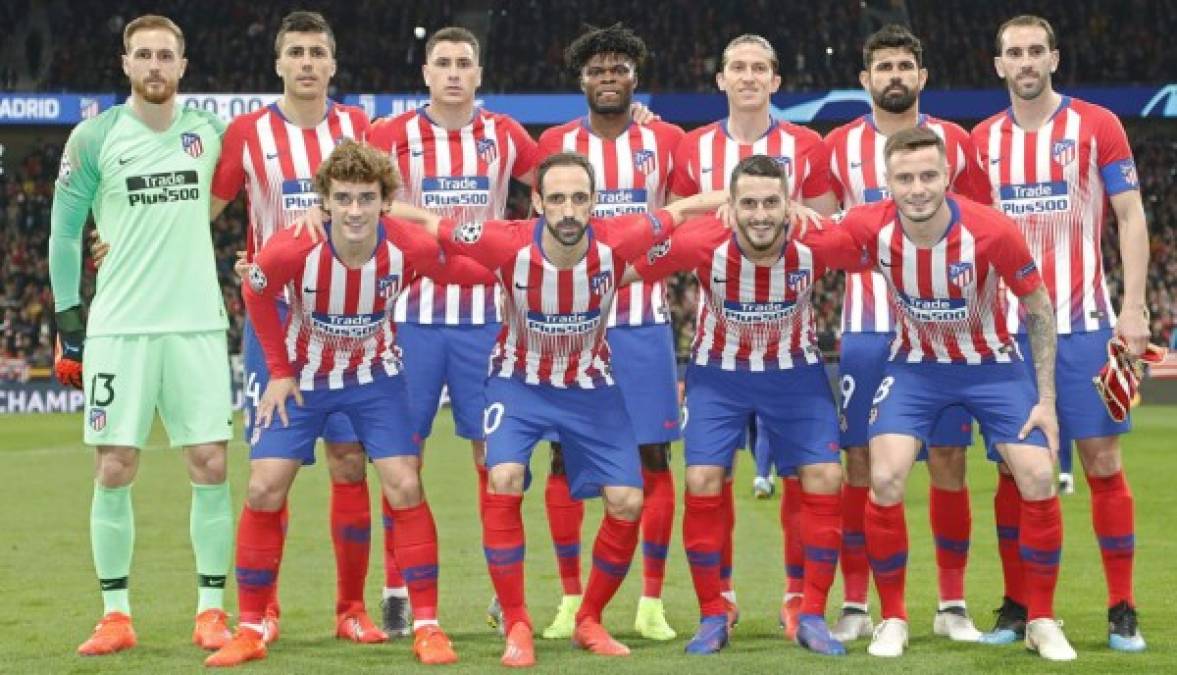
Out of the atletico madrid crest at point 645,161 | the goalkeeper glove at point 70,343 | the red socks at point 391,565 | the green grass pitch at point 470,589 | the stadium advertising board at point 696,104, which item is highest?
the stadium advertising board at point 696,104

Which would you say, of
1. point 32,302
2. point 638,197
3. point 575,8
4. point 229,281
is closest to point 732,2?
point 575,8

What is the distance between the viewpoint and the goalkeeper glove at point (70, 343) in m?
6.65

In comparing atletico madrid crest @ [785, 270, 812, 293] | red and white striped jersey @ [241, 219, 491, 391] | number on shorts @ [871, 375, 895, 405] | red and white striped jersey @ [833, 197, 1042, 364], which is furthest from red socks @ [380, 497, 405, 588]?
red and white striped jersey @ [833, 197, 1042, 364]

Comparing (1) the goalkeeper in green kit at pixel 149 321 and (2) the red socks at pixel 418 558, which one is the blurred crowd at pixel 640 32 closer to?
(1) the goalkeeper in green kit at pixel 149 321

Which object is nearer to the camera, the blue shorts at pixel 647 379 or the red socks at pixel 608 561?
the red socks at pixel 608 561

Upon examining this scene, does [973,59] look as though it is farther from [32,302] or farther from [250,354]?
[250,354]

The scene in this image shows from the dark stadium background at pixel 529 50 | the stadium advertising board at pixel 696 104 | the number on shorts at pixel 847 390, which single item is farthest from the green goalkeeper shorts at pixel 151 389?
the dark stadium background at pixel 529 50

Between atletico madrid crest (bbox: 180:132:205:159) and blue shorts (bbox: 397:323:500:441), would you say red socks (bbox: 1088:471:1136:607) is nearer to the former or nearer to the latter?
blue shorts (bbox: 397:323:500:441)

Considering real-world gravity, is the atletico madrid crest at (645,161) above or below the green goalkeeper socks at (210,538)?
above

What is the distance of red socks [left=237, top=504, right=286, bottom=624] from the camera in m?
6.17

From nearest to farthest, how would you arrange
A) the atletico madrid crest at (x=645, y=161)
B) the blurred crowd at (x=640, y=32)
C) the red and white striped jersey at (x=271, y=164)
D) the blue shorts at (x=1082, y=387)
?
the blue shorts at (x=1082, y=387)
the red and white striped jersey at (x=271, y=164)
the atletico madrid crest at (x=645, y=161)
the blurred crowd at (x=640, y=32)

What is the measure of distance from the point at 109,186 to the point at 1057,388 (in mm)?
3637

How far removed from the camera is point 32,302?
29047mm

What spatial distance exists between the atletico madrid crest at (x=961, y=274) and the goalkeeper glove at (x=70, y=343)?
3.31 meters
